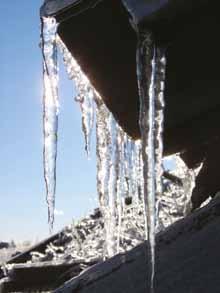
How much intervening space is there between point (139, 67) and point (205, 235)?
3.05 ft

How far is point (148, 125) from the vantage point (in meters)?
2.74

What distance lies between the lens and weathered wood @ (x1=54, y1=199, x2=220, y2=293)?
199 centimetres

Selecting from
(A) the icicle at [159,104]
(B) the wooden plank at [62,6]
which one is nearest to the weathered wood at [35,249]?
(A) the icicle at [159,104]

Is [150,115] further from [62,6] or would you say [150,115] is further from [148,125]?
[62,6]

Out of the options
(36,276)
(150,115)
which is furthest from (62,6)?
(36,276)

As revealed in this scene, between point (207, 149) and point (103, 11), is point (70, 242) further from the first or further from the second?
point (103, 11)

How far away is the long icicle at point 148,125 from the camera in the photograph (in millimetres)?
2484

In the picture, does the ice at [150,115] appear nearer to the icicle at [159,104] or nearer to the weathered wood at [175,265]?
the icicle at [159,104]

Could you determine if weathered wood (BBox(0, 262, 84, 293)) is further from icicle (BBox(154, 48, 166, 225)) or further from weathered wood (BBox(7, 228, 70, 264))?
icicle (BBox(154, 48, 166, 225))

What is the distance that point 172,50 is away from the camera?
2605mm

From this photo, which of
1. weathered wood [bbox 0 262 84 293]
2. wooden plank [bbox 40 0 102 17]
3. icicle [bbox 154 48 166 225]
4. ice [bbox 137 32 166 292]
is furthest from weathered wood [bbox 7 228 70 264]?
wooden plank [bbox 40 0 102 17]

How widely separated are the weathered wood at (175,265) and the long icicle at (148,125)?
120 mm

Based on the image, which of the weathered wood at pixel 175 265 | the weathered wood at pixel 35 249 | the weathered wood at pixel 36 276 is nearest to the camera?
the weathered wood at pixel 175 265

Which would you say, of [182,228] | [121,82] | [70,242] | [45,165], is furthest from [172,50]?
[70,242]
